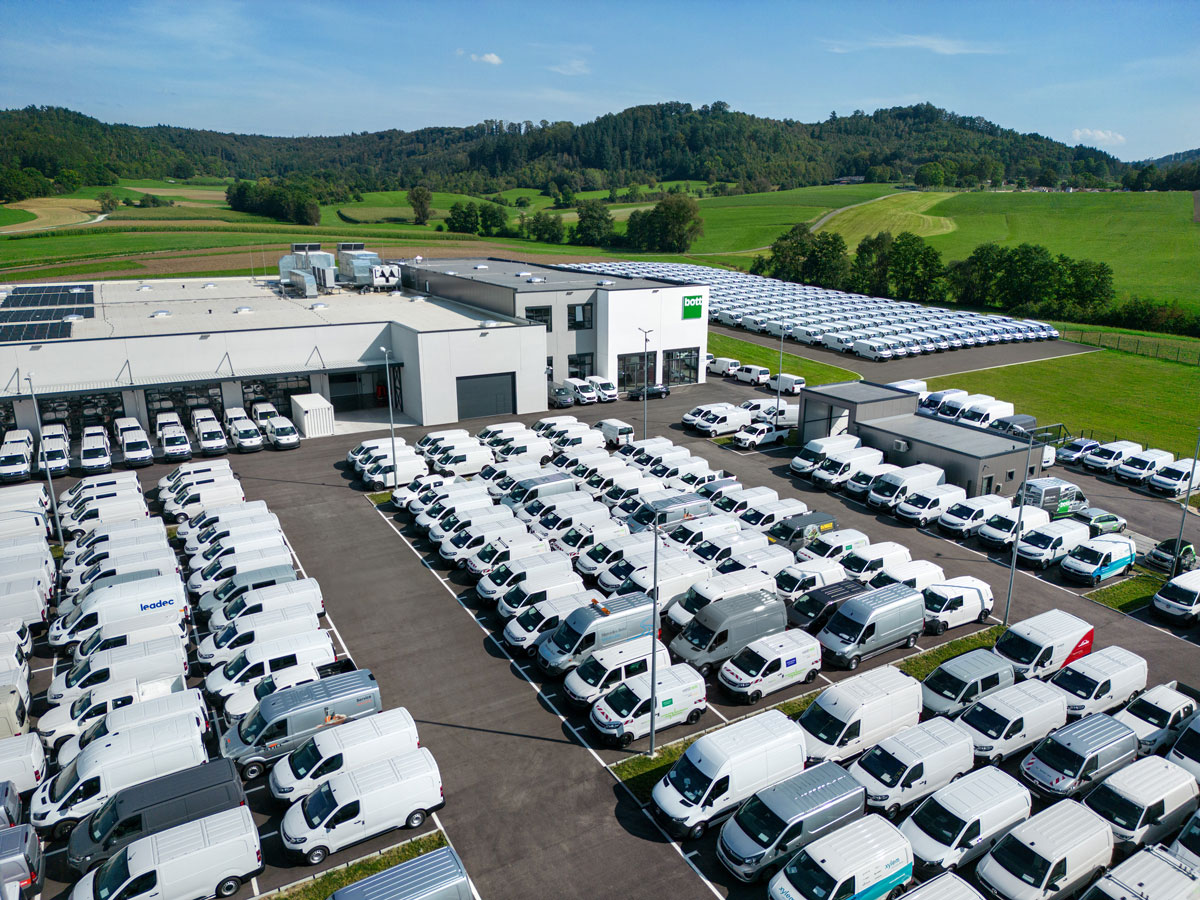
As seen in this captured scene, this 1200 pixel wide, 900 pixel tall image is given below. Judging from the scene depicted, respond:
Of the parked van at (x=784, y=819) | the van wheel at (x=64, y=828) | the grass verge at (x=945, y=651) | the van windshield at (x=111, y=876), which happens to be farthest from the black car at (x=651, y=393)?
the van windshield at (x=111, y=876)

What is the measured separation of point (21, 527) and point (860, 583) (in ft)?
98.1

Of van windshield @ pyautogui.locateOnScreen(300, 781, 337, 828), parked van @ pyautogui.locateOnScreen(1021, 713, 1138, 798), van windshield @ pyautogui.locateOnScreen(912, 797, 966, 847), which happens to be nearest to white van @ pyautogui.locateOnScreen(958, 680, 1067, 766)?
A: parked van @ pyautogui.locateOnScreen(1021, 713, 1138, 798)

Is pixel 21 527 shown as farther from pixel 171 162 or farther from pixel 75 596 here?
pixel 171 162

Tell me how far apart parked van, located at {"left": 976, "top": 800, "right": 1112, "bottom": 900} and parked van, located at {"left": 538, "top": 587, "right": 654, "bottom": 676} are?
32.5 feet

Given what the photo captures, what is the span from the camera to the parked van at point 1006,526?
94.7 feet

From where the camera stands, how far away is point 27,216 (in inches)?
4818

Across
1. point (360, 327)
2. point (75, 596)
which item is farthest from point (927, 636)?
point (360, 327)

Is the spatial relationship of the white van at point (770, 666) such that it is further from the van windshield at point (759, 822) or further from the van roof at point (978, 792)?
the van roof at point (978, 792)

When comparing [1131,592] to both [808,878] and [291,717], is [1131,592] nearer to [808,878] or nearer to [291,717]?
[808,878]

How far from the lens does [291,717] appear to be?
17.6m

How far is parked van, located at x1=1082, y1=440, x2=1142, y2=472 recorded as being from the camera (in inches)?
1496

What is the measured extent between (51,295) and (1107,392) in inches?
3002

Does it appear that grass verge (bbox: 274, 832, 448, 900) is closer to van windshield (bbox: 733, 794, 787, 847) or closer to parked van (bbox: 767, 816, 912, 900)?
van windshield (bbox: 733, 794, 787, 847)

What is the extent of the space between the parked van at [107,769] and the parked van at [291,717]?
0.87m
